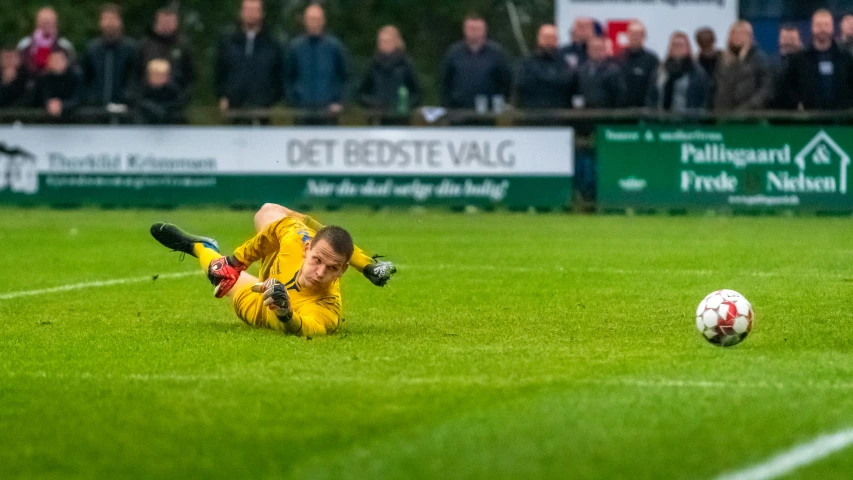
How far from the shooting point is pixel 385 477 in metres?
5.53

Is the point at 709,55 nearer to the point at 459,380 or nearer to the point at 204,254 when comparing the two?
the point at 204,254

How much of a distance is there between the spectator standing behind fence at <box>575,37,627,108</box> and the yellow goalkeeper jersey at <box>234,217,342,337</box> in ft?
37.9

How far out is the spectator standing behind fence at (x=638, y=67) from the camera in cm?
2112

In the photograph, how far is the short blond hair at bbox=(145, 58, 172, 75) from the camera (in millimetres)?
21625

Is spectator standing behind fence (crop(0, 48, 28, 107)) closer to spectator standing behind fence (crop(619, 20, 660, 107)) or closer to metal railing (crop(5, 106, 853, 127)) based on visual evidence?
metal railing (crop(5, 106, 853, 127))

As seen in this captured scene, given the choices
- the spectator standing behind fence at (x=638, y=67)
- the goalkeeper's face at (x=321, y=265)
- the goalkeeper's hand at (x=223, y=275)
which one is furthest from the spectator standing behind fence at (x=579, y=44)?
the goalkeeper's face at (x=321, y=265)

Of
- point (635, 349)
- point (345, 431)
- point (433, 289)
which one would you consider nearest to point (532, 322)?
point (635, 349)

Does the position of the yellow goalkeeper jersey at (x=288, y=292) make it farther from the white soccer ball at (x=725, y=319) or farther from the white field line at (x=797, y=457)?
the white field line at (x=797, y=457)

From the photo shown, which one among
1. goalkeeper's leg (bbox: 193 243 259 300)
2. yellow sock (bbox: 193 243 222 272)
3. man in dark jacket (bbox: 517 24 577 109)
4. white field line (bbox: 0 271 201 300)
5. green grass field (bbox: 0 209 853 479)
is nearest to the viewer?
green grass field (bbox: 0 209 853 479)

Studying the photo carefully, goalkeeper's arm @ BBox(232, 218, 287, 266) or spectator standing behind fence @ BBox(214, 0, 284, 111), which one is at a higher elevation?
spectator standing behind fence @ BBox(214, 0, 284, 111)

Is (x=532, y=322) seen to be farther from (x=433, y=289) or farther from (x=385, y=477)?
(x=385, y=477)

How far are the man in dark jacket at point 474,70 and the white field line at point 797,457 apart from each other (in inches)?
608

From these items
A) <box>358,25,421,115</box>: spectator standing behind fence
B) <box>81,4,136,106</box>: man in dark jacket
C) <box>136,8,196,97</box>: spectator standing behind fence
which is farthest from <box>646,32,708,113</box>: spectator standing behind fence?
<box>81,4,136,106</box>: man in dark jacket

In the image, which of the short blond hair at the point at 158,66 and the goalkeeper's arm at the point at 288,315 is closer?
the goalkeeper's arm at the point at 288,315
